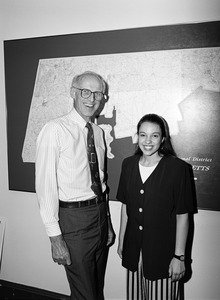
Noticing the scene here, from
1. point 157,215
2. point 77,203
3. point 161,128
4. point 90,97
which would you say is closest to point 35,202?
point 77,203

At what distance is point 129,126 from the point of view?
2.16 m

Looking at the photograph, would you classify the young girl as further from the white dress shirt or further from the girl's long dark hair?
the white dress shirt

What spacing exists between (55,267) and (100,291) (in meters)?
0.56

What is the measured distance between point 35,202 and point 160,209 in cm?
131

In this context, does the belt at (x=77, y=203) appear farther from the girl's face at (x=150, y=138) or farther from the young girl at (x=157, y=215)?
the girl's face at (x=150, y=138)

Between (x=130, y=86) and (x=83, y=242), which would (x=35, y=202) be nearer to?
(x=83, y=242)

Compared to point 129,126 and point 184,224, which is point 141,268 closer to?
point 184,224

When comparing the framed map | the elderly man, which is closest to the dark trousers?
the elderly man

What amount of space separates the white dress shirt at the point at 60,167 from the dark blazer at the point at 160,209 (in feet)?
1.23

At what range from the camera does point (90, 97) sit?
180 centimetres

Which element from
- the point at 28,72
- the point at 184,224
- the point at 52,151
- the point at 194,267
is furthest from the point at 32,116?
the point at 194,267

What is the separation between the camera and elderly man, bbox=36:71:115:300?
1.72 m

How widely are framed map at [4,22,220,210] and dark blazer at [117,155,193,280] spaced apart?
17.8 inches

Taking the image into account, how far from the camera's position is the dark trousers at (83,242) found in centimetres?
180
